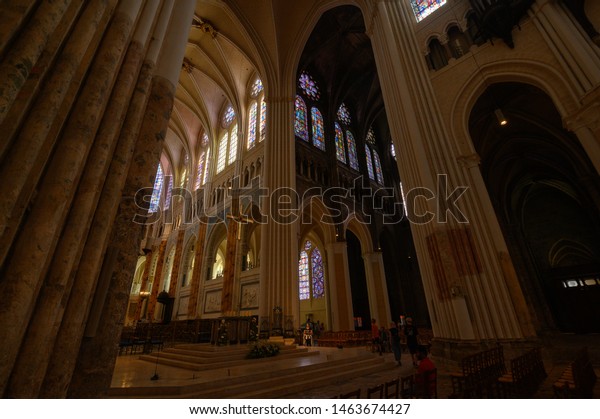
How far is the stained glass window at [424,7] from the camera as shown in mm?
8422

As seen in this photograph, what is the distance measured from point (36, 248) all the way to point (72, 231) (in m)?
0.32

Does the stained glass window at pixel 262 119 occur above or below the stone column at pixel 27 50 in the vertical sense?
above

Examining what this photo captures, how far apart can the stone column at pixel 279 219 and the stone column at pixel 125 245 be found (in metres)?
8.24

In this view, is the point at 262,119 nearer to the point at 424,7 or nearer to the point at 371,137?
the point at 424,7

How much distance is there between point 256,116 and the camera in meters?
16.0

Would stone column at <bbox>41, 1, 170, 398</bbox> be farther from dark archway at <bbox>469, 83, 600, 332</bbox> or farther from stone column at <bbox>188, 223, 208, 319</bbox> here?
stone column at <bbox>188, 223, 208, 319</bbox>

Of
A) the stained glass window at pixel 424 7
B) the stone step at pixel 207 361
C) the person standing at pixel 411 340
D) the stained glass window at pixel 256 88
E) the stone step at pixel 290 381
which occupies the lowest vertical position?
the stone step at pixel 290 381

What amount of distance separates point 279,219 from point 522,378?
9165 millimetres

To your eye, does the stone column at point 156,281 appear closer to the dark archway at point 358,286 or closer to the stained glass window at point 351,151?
the dark archway at point 358,286

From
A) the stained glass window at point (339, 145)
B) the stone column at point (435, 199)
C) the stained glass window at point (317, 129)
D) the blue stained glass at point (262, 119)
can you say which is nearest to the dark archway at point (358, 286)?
the stained glass window at point (339, 145)

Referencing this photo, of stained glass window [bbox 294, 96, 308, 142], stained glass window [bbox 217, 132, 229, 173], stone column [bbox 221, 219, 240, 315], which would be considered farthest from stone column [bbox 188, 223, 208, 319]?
stained glass window [bbox 294, 96, 308, 142]

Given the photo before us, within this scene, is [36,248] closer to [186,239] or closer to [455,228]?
[455,228]

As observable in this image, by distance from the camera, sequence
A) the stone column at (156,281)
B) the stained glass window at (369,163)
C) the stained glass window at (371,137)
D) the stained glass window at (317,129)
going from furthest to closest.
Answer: the stained glass window at (371,137), the stained glass window at (369,163), the stone column at (156,281), the stained glass window at (317,129)

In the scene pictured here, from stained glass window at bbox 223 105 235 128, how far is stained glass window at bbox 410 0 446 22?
42.6 feet
